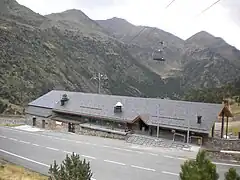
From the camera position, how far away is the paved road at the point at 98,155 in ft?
69.9

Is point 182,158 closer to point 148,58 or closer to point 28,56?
point 28,56

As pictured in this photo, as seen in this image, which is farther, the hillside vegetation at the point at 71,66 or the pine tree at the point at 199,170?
the hillside vegetation at the point at 71,66

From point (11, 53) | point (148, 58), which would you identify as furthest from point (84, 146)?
point (148, 58)

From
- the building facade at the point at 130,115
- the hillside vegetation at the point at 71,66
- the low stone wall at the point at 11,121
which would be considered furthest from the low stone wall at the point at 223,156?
the low stone wall at the point at 11,121

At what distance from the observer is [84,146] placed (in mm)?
29234

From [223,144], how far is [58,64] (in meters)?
76.3

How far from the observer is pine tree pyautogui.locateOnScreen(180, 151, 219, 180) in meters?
11.1

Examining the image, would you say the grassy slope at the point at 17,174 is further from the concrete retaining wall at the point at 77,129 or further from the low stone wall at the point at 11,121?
the low stone wall at the point at 11,121

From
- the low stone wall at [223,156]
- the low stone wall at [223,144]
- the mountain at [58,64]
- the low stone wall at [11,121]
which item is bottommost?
the low stone wall at [11,121]

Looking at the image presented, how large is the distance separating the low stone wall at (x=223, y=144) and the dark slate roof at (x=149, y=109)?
1097 mm

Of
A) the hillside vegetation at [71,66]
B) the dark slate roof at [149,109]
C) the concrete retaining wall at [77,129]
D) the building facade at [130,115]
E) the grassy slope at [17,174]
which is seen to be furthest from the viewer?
the hillside vegetation at [71,66]

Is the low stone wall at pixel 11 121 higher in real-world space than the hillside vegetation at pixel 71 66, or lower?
lower

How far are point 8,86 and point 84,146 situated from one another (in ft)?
146

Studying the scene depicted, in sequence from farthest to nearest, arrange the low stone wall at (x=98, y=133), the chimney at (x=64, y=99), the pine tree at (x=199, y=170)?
the chimney at (x=64, y=99) < the low stone wall at (x=98, y=133) < the pine tree at (x=199, y=170)
